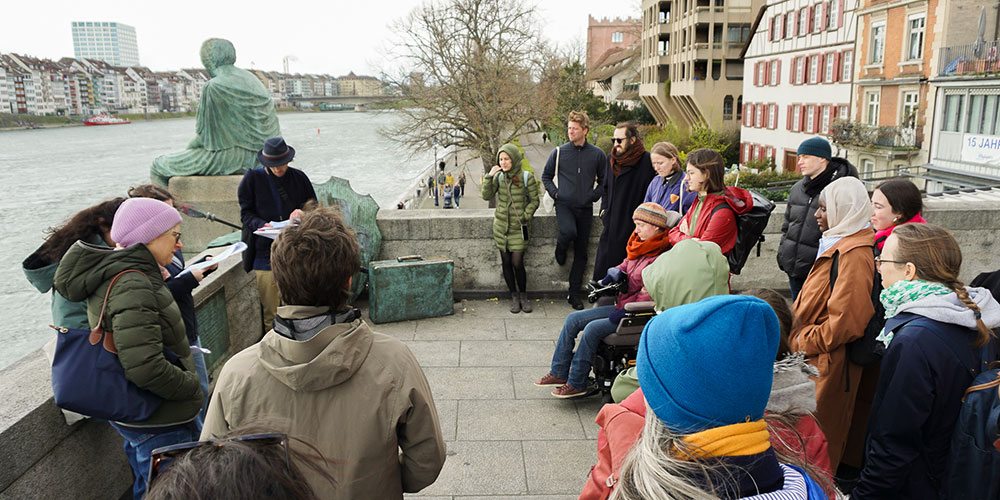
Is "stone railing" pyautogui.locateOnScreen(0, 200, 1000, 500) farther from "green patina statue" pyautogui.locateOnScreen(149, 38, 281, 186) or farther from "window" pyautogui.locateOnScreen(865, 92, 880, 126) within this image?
"window" pyautogui.locateOnScreen(865, 92, 880, 126)

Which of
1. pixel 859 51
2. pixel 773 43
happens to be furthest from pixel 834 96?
pixel 773 43

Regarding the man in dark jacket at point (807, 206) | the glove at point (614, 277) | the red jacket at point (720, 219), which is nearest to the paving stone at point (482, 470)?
the glove at point (614, 277)

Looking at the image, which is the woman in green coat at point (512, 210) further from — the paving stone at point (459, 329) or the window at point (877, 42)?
the window at point (877, 42)

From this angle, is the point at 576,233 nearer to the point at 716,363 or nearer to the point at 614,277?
the point at 614,277

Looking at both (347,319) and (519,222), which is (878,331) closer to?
(347,319)

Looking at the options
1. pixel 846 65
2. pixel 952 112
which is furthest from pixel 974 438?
pixel 846 65

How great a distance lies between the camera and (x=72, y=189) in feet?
115

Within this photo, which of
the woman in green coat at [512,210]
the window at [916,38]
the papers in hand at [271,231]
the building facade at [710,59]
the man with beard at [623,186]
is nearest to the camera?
the papers in hand at [271,231]

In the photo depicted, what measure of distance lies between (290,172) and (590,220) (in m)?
2.91

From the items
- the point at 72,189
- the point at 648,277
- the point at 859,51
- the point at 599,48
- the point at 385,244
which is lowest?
the point at 72,189

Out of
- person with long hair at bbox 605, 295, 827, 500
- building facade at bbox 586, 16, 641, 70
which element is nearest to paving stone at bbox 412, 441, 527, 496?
person with long hair at bbox 605, 295, 827, 500

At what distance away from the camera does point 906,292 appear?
2.78m

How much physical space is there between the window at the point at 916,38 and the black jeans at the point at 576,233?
2935cm

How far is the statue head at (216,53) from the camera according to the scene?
837 centimetres
